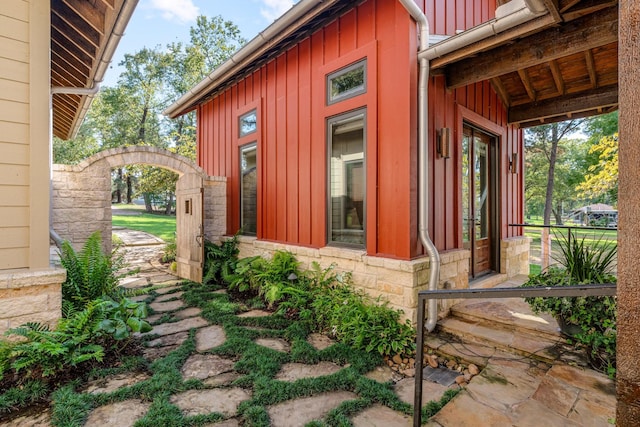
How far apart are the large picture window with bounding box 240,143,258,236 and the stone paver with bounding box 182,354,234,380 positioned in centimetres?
305

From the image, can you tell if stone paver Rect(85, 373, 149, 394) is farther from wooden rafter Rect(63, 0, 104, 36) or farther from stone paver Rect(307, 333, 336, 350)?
wooden rafter Rect(63, 0, 104, 36)

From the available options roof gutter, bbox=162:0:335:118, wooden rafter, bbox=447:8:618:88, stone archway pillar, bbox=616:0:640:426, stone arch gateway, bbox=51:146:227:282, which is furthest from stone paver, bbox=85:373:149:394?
wooden rafter, bbox=447:8:618:88

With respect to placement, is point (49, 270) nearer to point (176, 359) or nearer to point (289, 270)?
point (176, 359)

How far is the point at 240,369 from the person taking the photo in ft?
8.54

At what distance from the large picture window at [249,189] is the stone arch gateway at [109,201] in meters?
0.60

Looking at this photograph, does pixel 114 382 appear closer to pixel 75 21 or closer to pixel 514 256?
pixel 75 21

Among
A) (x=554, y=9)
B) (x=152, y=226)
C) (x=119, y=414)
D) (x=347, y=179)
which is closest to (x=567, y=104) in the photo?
(x=554, y=9)

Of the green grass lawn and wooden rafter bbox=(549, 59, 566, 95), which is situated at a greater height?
wooden rafter bbox=(549, 59, 566, 95)

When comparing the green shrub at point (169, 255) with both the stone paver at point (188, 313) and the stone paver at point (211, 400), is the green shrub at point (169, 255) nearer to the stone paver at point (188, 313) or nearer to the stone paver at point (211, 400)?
the stone paver at point (188, 313)

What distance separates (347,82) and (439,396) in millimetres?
3519

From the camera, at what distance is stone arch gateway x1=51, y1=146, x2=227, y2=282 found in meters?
4.78

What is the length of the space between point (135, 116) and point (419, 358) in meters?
23.7

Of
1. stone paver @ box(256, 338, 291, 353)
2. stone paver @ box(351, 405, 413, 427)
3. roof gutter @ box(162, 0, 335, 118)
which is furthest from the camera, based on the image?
roof gutter @ box(162, 0, 335, 118)

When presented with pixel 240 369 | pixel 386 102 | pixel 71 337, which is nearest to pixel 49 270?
pixel 71 337
